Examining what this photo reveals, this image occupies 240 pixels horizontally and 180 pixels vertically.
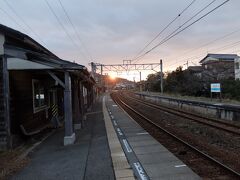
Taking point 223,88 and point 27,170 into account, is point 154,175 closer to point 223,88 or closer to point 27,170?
point 27,170

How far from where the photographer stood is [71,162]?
8.49m

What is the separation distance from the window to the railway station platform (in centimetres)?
370

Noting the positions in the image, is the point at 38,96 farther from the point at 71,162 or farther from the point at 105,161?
the point at 105,161

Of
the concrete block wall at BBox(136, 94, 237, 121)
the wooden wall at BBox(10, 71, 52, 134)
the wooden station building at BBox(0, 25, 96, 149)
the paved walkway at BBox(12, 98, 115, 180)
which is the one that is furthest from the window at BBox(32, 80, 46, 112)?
the concrete block wall at BBox(136, 94, 237, 121)

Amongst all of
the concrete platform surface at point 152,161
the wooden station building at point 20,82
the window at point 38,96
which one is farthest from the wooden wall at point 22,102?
the concrete platform surface at point 152,161

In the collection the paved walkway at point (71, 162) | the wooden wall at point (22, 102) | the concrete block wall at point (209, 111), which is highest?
the wooden wall at point (22, 102)

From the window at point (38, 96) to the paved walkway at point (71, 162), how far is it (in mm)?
3641

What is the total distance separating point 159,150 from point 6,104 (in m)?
5.34

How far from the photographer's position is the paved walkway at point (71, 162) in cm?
724

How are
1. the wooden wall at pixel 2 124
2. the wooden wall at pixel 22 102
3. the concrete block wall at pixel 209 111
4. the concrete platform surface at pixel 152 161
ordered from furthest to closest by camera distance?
the concrete block wall at pixel 209 111 < the wooden wall at pixel 22 102 < the wooden wall at pixel 2 124 < the concrete platform surface at pixel 152 161

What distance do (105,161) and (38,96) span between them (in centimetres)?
891

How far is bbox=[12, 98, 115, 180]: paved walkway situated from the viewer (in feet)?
23.7

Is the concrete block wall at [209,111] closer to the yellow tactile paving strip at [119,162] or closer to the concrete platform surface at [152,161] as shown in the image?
the concrete platform surface at [152,161]

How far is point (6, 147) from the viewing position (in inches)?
431
